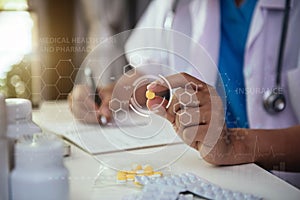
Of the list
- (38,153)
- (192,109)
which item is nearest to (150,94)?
(192,109)

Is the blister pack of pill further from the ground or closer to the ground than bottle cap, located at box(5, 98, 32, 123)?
closer to the ground

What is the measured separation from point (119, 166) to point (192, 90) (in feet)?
0.40

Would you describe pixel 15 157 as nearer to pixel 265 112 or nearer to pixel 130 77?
pixel 130 77

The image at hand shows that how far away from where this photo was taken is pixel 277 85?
63cm

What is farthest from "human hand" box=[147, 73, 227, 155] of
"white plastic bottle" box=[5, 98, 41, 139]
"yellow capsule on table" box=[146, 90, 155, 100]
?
"white plastic bottle" box=[5, 98, 41, 139]

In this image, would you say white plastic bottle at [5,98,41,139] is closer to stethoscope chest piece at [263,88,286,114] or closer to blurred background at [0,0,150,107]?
blurred background at [0,0,150,107]

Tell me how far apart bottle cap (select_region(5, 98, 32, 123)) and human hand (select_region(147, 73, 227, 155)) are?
0.13m

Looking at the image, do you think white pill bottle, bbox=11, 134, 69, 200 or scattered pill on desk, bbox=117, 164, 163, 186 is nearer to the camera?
white pill bottle, bbox=11, 134, 69, 200

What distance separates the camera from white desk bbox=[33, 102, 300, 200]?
1.69 feet

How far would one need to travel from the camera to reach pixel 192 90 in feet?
1.82

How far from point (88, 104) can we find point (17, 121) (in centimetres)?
11

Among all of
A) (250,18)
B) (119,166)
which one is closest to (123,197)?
(119,166)

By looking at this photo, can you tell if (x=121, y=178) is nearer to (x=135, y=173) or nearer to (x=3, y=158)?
(x=135, y=173)

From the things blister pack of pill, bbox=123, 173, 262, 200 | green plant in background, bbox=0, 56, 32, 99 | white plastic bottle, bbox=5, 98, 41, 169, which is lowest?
blister pack of pill, bbox=123, 173, 262, 200
